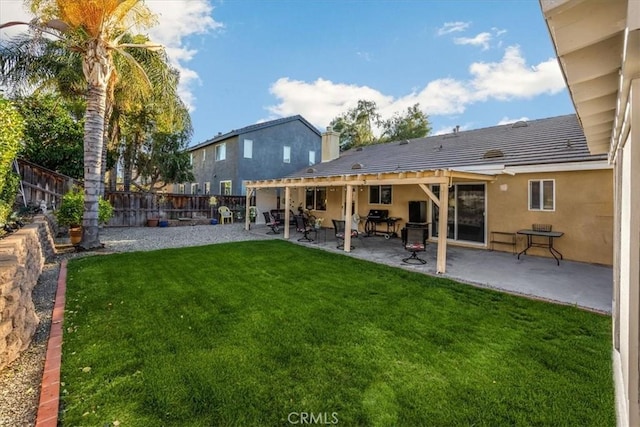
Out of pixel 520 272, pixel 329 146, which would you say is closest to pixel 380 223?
pixel 520 272

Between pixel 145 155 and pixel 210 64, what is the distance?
23.4 ft

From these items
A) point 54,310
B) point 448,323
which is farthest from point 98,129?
point 448,323

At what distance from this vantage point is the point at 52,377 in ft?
9.53

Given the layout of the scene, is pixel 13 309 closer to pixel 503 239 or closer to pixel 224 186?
pixel 503 239

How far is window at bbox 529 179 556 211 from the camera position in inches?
348

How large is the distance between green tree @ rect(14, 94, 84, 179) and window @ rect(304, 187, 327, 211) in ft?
38.0

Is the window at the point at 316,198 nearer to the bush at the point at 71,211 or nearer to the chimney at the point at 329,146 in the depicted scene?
the chimney at the point at 329,146

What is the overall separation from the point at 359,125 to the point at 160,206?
2393 cm

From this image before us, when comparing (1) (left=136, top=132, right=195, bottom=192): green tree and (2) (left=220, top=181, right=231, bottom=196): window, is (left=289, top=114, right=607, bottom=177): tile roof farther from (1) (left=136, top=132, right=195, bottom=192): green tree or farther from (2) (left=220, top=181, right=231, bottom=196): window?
(1) (left=136, top=132, right=195, bottom=192): green tree

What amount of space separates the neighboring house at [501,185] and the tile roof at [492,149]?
3cm

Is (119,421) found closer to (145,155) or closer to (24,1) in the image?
(24,1)

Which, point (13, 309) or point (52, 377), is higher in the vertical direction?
point (13, 309)

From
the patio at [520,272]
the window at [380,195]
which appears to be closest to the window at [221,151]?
the window at [380,195]

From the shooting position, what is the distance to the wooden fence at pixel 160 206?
15523 mm
